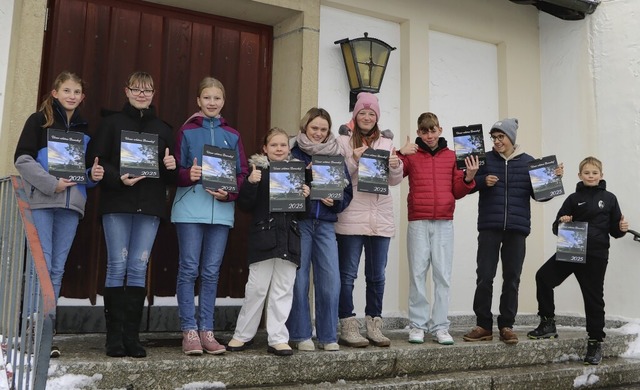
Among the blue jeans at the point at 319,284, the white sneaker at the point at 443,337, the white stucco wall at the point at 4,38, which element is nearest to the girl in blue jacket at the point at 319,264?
the blue jeans at the point at 319,284

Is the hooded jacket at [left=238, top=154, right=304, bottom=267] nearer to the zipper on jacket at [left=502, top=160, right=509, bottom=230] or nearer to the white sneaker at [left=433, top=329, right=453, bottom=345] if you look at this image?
the white sneaker at [left=433, top=329, right=453, bottom=345]

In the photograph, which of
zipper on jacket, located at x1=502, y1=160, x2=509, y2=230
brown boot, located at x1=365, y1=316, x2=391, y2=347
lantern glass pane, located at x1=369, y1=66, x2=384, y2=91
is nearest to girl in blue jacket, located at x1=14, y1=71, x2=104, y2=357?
brown boot, located at x1=365, y1=316, x2=391, y2=347

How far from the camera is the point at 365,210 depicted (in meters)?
4.11

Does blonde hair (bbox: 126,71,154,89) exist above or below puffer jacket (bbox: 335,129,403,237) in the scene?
above

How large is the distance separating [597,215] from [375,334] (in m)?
1.90

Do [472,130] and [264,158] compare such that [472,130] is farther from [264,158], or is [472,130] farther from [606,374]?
[606,374]

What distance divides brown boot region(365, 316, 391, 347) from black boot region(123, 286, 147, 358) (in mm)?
1509

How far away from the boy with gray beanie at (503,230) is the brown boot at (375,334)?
0.72 metres

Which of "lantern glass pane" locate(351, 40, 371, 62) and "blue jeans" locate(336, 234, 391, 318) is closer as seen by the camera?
"blue jeans" locate(336, 234, 391, 318)

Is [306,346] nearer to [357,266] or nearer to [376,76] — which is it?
[357,266]

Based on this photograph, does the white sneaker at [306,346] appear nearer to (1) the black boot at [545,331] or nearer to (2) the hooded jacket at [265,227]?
(2) the hooded jacket at [265,227]

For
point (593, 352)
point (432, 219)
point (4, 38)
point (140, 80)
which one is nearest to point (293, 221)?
point (432, 219)

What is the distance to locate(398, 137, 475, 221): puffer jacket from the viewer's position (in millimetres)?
4324

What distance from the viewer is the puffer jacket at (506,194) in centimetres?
440
